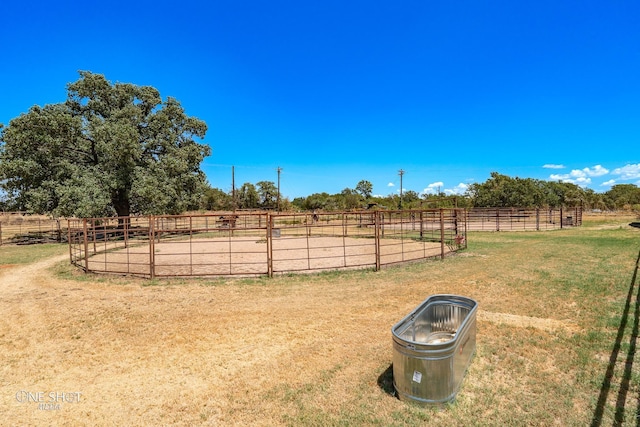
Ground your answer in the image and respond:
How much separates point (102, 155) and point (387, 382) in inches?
1010

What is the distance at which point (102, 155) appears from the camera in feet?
75.8

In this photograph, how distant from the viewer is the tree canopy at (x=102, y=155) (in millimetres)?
20141

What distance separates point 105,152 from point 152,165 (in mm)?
2917

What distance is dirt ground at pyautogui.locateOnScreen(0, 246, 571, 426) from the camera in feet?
11.6

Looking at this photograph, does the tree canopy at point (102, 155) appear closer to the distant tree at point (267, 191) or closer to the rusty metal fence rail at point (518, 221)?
the rusty metal fence rail at point (518, 221)

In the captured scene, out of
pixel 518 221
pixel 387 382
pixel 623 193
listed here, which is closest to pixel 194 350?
pixel 387 382

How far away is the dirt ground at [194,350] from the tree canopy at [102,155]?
14.5 meters

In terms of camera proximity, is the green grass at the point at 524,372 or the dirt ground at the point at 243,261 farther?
the dirt ground at the point at 243,261

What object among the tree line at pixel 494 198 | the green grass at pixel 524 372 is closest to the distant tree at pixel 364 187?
the tree line at pixel 494 198

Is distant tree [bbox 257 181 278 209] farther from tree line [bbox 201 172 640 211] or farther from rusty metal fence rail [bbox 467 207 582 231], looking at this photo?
rusty metal fence rail [bbox 467 207 582 231]

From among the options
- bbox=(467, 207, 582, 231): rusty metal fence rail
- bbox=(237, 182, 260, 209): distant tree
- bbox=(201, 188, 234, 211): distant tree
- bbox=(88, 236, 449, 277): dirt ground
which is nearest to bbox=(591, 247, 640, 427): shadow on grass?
bbox=(88, 236, 449, 277): dirt ground

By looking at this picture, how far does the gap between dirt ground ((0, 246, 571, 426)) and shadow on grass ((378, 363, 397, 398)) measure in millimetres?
69

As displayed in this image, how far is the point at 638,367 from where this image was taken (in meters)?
4.02

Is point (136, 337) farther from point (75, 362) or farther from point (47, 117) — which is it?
point (47, 117)
